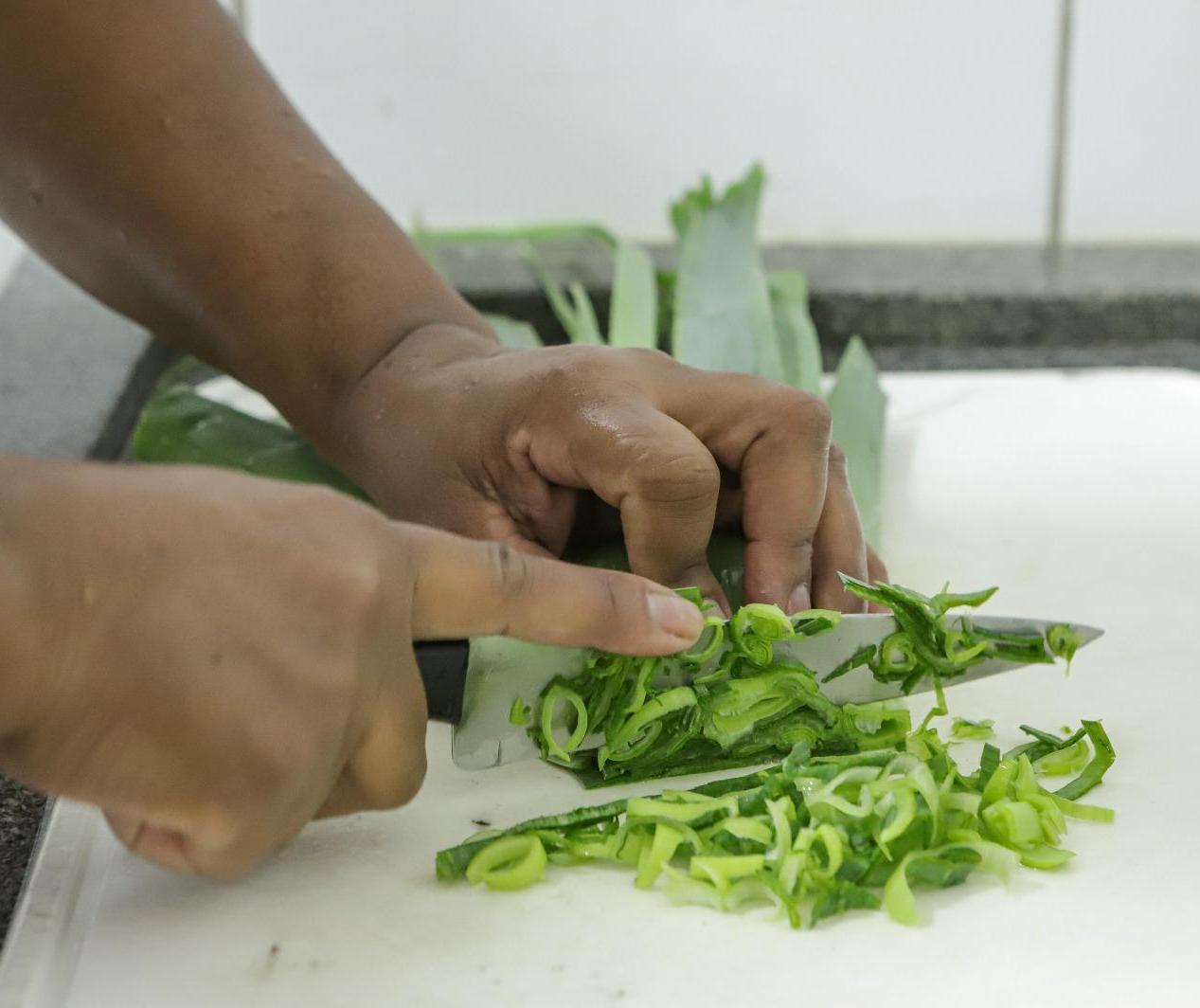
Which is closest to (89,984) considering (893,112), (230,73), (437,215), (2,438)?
(230,73)

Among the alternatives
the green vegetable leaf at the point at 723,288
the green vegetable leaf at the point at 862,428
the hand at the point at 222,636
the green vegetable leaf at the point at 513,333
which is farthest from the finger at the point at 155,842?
the green vegetable leaf at the point at 513,333

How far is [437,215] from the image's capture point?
2.33 m

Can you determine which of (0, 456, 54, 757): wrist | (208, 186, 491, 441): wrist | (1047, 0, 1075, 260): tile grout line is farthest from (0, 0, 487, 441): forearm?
(1047, 0, 1075, 260): tile grout line

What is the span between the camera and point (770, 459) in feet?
3.78

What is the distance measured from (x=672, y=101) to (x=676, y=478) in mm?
1339

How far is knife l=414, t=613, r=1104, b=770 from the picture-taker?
0.96 metres

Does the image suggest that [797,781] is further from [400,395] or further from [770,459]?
[400,395]

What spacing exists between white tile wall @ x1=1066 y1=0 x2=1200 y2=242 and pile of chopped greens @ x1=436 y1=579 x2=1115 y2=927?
142 cm

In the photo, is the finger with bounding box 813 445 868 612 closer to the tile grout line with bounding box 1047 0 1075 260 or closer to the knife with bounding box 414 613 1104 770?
the knife with bounding box 414 613 1104 770

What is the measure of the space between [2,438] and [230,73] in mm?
585

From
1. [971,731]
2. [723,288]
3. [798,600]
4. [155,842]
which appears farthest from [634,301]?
[155,842]

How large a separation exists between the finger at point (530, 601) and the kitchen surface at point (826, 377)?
0.16 meters

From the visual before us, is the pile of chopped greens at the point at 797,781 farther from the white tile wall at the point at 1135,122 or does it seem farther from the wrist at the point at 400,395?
the white tile wall at the point at 1135,122

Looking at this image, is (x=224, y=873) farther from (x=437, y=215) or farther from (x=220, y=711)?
(x=437, y=215)
